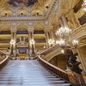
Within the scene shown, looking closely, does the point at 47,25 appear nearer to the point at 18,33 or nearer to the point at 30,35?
the point at 30,35

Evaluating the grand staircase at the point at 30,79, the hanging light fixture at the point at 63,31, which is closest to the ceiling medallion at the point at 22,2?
the hanging light fixture at the point at 63,31

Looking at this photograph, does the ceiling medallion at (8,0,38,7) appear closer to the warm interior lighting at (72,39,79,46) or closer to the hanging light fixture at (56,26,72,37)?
the hanging light fixture at (56,26,72,37)

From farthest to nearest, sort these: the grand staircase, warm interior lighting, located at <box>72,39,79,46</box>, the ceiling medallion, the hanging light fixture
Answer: the ceiling medallion → the hanging light fixture → warm interior lighting, located at <box>72,39,79,46</box> → the grand staircase

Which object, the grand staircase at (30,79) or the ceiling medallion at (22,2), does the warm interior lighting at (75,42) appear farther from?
the ceiling medallion at (22,2)

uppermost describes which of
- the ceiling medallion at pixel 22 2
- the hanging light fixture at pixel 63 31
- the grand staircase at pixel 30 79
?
the ceiling medallion at pixel 22 2

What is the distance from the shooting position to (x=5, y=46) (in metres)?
27.7

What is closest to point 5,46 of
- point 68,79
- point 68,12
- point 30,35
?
point 30,35

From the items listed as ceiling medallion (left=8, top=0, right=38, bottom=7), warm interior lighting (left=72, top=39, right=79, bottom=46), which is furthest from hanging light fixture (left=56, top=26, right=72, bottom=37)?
ceiling medallion (left=8, top=0, right=38, bottom=7)

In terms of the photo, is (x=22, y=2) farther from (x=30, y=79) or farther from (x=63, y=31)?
(x=30, y=79)

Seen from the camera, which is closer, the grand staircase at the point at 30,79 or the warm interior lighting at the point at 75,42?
the grand staircase at the point at 30,79

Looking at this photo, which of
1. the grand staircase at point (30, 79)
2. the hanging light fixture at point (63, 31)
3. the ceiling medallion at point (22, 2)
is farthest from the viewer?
the ceiling medallion at point (22, 2)

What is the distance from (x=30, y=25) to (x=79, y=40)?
12327 mm

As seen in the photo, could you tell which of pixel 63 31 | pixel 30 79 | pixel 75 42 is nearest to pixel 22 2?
pixel 63 31

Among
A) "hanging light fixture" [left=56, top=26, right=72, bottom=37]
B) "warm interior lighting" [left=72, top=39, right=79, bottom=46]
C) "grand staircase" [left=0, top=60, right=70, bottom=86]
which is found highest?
"hanging light fixture" [left=56, top=26, right=72, bottom=37]
